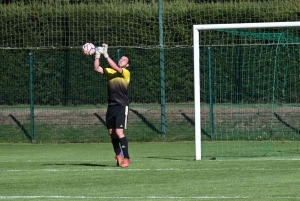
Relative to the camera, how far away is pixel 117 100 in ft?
51.1

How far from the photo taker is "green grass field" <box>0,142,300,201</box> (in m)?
11.3

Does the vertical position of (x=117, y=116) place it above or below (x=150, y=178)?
above

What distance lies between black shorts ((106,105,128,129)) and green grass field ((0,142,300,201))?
0.80 metres

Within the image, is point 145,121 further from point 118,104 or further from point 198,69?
point 118,104

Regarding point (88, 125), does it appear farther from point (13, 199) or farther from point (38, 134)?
point (13, 199)

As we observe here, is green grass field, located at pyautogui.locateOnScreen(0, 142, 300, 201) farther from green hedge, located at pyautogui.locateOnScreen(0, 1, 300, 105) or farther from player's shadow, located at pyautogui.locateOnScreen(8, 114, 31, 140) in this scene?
player's shadow, located at pyautogui.locateOnScreen(8, 114, 31, 140)

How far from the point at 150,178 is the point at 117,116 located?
2580 millimetres

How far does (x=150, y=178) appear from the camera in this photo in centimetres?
1319

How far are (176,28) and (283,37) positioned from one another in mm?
5050

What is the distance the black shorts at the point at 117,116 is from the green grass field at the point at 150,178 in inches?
31.4

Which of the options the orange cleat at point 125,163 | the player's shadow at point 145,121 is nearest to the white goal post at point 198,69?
the orange cleat at point 125,163

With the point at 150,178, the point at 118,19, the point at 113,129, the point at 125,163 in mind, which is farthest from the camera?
the point at 118,19

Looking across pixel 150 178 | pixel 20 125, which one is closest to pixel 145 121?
pixel 20 125

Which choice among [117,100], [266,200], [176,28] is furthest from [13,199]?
[176,28]
